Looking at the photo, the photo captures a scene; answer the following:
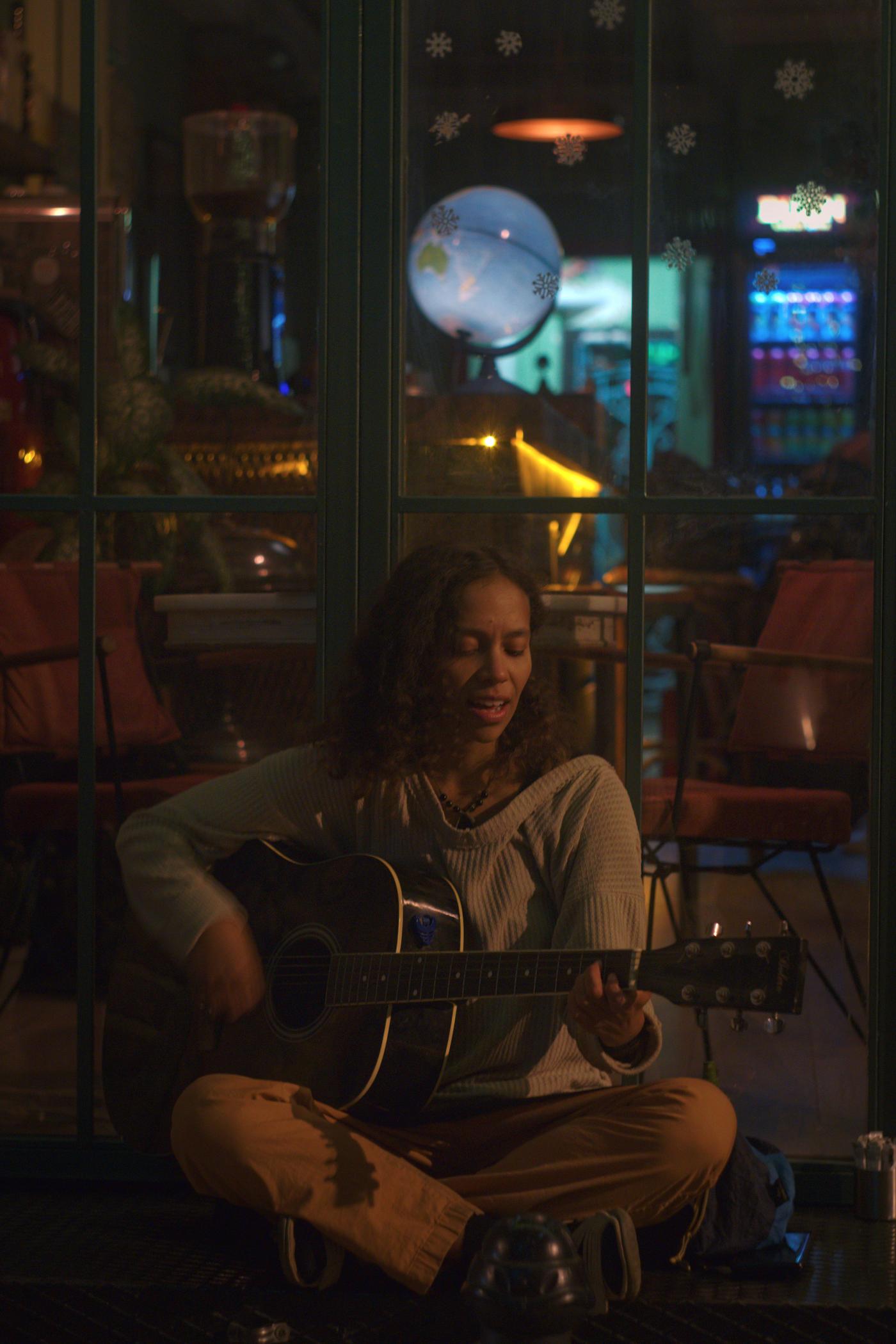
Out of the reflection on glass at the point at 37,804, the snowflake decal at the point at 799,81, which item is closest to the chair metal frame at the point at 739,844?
the snowflake decal at the point at 799,81

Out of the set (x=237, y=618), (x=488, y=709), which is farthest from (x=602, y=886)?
(x=237, y=618)

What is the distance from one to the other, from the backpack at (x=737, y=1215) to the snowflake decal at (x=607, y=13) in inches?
75.0

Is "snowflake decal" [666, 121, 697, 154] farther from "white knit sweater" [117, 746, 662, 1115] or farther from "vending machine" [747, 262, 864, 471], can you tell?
"white knit sweater" [117, 746, 662, 1115]

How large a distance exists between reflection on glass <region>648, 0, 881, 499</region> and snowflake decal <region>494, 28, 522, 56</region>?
0.25m

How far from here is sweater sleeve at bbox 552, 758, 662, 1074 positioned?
2.15 meters

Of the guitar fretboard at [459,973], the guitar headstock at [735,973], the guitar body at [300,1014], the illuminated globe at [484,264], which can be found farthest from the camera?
the illuminated globe at [484,264]

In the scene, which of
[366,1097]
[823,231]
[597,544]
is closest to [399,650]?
[597,544]

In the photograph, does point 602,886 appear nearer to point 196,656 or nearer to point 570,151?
point 196,656

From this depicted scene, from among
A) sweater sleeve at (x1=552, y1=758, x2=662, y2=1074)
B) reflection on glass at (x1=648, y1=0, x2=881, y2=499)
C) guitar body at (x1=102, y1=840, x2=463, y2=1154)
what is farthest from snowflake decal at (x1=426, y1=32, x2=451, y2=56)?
guitar body at (x1=102, y1=840, x2=463, y2=1154)

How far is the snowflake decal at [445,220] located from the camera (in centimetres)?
276

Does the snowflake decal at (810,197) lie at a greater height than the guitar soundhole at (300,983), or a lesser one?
greater

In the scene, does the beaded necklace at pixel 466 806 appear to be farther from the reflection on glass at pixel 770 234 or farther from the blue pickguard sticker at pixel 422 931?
the reflection on glass at pixel 770 234

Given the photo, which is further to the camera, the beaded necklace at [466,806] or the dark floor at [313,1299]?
the beaded necklace at [466,806]

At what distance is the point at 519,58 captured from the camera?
8.91ft
